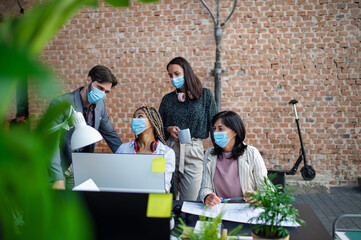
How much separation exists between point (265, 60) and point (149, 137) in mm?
2821

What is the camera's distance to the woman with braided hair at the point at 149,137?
8.81 ft

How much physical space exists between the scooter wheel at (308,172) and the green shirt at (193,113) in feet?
7.73

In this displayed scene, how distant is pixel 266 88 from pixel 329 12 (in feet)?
4.56

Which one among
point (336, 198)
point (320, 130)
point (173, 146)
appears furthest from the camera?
point (320, 130)

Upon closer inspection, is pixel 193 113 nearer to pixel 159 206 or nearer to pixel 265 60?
pixel 159 206

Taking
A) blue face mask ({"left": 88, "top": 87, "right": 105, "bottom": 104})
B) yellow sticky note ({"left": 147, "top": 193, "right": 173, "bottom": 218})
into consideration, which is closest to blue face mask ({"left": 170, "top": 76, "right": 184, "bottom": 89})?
blue face mask ({"left": 88, "top": 87, "right": 105, "bottom": 104})

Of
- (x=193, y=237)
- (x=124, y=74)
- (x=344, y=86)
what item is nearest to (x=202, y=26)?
(x=124, y=74)

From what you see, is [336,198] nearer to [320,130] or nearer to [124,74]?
[320,130]

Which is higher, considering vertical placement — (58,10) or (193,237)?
(58,10)

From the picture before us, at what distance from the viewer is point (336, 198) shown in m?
4.61

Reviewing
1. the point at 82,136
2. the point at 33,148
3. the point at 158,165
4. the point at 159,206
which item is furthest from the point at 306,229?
the point at 33,148

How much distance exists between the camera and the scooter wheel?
188 inches

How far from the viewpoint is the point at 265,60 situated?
4930 millimetres

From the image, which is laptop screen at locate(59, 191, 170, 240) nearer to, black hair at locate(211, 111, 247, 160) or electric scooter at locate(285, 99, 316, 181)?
black hair at locate(211, 111, 247, 160)
